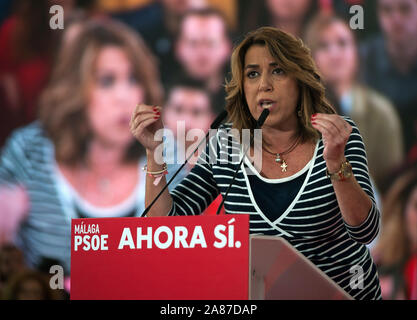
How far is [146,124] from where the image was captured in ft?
6.43

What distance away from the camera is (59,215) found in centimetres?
399

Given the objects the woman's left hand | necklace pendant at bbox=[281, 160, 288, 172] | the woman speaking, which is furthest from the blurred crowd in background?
the woman's left hand

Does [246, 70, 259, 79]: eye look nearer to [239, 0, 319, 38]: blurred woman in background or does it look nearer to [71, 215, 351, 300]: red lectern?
[71, 215, 351, 300]: red lectern

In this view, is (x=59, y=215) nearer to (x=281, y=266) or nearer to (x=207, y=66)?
(x=207, y=66)

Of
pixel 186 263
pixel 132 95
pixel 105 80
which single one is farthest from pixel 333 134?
pixel 105 80

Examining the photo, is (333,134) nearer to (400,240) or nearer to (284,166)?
(284,166)

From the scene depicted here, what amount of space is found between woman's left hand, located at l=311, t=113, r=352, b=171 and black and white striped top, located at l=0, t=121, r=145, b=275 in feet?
7.53

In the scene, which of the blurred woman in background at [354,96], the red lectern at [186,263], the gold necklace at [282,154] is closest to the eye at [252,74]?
the gold necklace at [282,154]

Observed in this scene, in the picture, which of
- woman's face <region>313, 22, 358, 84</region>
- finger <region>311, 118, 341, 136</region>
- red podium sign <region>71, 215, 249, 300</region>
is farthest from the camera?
woman's face <region>313, 22, 358, 84</region>

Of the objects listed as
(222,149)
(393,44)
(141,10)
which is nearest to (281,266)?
(222,149)

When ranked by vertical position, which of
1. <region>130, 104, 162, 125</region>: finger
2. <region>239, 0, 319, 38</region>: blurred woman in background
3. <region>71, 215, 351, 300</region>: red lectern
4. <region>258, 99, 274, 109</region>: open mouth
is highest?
<region>239, 0, 319, 38</region>: blurred woman in background

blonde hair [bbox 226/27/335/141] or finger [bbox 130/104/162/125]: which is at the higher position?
blonde hair [bbox 226/27/335/141]

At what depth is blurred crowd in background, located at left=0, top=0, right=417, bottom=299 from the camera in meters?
3.63

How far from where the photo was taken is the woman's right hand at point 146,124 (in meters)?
1.97
